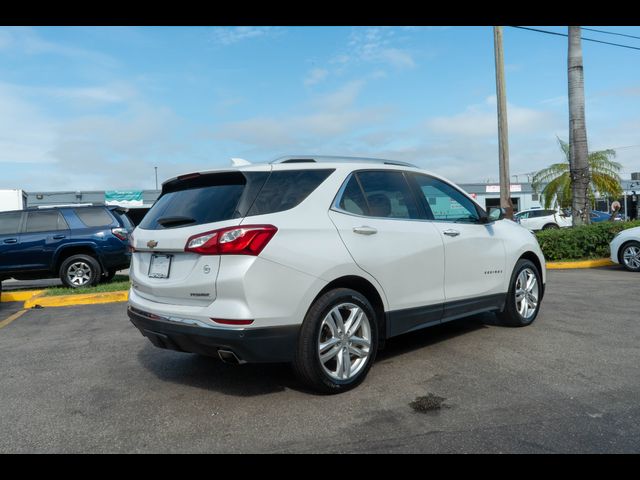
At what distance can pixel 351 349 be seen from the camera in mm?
3789

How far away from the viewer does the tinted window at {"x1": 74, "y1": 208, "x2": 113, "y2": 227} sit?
10258 mm

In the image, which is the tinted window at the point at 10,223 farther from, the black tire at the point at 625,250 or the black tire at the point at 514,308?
the black tire at the point at 625,250

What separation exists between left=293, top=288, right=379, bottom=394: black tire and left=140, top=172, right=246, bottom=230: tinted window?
35.5 inches

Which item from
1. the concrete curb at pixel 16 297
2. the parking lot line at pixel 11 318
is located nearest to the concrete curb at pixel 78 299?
the parking lot line at pixel 11 318

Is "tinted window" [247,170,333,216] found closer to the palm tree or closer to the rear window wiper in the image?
the rear window wiper

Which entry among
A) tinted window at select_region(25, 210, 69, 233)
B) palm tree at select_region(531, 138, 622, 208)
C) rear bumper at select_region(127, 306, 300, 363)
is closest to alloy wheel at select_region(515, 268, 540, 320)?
rear bumper at select_region(127, 306, 300, 363)

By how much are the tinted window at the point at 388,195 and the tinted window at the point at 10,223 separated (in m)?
8.77

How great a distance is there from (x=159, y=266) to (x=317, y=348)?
133 cm

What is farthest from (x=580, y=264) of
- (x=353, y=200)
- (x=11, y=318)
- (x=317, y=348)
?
(x=11, y=318)

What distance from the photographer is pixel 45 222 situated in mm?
10273

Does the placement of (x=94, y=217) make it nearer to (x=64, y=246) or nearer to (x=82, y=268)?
(x=64, y=246)

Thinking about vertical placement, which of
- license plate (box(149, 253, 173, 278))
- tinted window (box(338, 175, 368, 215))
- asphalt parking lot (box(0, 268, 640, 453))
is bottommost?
asphalt parking lot (box(0, 268, 640, 453))
